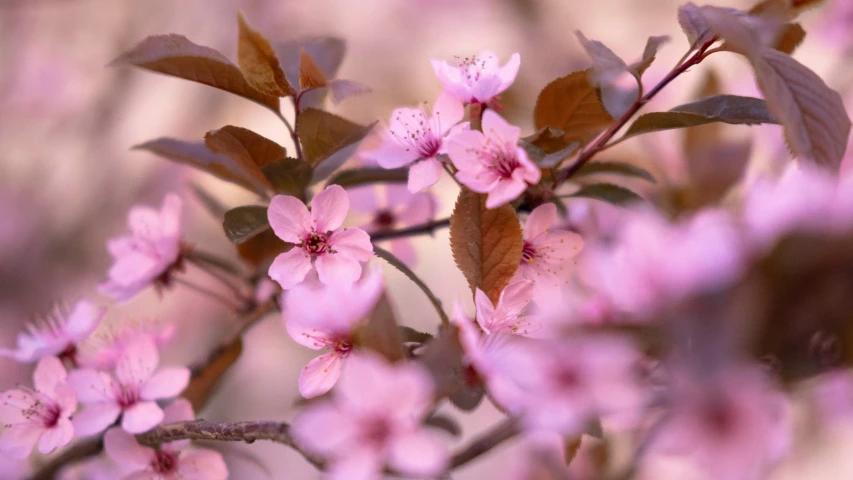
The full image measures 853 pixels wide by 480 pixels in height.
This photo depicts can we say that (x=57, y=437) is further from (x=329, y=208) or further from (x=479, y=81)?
(x=479, y=81)

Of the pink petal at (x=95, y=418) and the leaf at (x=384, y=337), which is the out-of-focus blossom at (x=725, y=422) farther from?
the pink petal at (x=95, y=418)

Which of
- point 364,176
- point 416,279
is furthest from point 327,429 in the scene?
point 364,176

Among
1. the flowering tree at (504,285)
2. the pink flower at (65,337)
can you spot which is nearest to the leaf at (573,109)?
the flowering tree at (504,285)

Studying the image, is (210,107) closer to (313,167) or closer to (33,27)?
(33,27)

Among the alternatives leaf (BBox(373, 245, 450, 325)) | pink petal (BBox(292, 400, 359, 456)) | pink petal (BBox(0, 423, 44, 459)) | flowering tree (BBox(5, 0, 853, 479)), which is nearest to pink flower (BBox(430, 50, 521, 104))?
flowering tree (BBox(5, 0, 853, 479))

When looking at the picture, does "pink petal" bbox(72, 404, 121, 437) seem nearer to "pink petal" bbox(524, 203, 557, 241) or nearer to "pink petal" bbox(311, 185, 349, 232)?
"pink petal" bbox(311, 185, 349, 232)

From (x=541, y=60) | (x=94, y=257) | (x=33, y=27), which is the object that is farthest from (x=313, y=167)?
(x=33, y=27)
